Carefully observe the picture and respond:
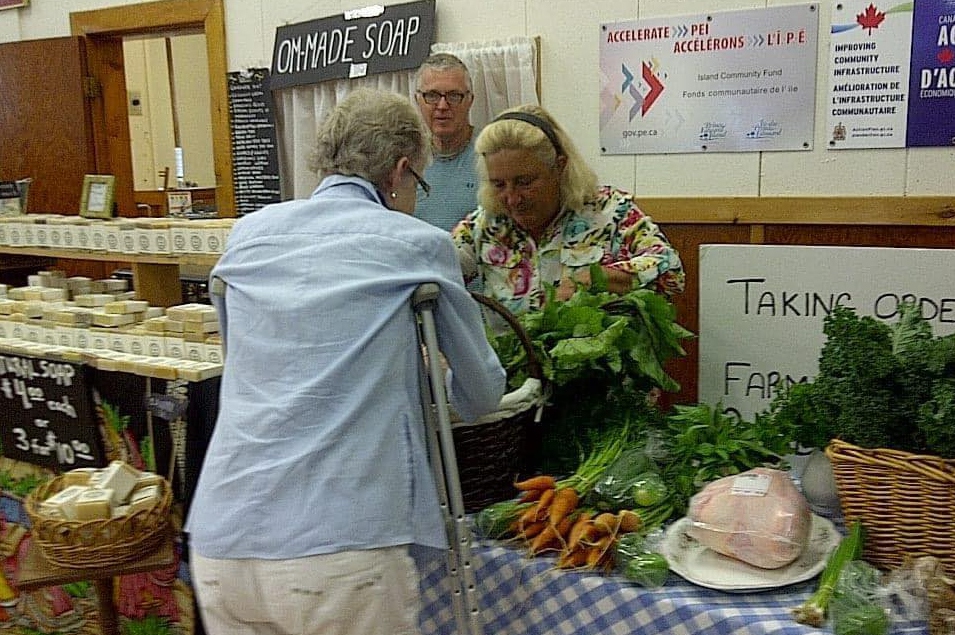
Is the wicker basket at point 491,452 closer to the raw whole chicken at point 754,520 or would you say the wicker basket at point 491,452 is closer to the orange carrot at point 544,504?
the orange carrot at point 544,504

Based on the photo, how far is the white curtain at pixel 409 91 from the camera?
3420 millimetres

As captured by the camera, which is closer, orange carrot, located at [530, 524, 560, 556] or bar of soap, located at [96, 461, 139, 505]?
orange carrot, located at [530, 524, 560, 556]

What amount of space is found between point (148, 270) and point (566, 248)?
1402mm

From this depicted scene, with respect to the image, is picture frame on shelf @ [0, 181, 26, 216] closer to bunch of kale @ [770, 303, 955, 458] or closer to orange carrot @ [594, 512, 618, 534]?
orange carrot @ [594, 512, 618, 534]

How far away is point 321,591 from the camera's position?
1.42 meters

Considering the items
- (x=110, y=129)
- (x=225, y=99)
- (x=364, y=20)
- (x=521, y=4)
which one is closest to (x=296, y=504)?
(x=521, y=4)

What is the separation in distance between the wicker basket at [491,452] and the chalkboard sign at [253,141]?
2720 mm

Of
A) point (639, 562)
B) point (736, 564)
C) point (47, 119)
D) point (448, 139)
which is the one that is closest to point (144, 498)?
point (639, 562)

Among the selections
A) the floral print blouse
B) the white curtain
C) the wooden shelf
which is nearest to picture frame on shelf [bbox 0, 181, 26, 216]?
the wooden shelf

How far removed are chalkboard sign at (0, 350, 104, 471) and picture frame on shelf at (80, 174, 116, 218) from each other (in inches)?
22.2

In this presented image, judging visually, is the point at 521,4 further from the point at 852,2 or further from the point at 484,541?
the point at 484,541

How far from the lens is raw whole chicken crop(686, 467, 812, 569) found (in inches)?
54.5

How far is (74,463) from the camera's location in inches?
99.4

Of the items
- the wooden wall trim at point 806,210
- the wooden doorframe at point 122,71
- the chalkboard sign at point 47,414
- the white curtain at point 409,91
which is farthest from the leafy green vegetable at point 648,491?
the wooden doorframe at point 122,71
